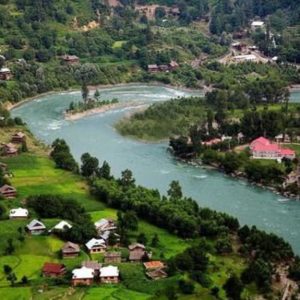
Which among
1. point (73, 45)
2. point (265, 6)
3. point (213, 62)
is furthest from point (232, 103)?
point (265, 6)

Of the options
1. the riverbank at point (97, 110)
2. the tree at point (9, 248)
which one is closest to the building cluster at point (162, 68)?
the riverbank at point (97, 110)

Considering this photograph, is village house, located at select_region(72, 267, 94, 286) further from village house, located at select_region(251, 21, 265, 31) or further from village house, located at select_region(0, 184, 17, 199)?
village house, located at select_region(251, 21, 265, 31)

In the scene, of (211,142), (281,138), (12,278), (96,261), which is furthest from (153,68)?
(12,278)

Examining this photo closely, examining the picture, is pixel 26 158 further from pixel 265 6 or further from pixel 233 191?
pixel 265 6

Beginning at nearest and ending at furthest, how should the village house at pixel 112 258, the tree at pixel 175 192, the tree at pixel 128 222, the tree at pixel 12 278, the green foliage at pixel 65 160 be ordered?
the tree at pixel 12 278 < the village house at pixel 112 258 < the tree at pixel 128 222 < the tree at pixel 175 192 < the green foliage at pixel 65 160

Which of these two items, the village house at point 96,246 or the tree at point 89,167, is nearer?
the village house at point 96,246

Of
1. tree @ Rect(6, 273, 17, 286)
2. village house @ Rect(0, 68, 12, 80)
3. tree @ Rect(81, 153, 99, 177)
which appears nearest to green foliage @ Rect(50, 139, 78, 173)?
tree @ Rect(81, 153, 99, 177)

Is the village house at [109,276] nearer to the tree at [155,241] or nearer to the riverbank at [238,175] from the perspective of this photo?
the tree at [155,241]
